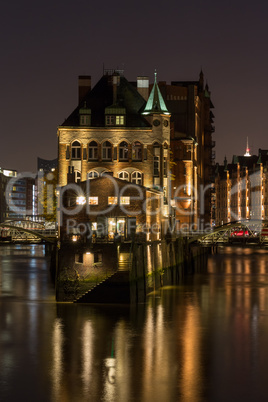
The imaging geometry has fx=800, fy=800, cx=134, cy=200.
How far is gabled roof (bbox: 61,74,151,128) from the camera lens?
74.1 meters

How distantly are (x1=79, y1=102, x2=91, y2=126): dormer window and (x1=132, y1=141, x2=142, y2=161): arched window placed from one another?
15.3ft

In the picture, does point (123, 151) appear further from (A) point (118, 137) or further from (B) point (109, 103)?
(B) point (109, 103)

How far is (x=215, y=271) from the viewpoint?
87.5 meters

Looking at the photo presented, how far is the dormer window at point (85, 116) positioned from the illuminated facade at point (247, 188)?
9254 centimetres

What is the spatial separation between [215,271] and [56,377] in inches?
2130

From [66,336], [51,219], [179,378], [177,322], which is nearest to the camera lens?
[179,378]

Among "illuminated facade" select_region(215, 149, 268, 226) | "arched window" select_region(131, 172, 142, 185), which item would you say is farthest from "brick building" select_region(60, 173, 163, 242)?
"illuminated facade" select_region(215, 149, 268, 226)

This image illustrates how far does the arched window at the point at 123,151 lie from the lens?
73.8 m

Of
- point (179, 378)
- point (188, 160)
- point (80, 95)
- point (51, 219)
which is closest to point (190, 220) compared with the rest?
point (188, 160)

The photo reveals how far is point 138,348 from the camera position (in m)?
40.9

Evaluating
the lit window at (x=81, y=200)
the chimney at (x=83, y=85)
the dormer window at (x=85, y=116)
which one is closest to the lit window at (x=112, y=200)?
the lit window at (x=81, y=200)

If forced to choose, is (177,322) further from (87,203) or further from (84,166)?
(84,166)

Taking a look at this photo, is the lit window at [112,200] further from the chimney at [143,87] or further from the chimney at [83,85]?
the chimney at [143,87]

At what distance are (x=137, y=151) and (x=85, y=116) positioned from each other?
5779 millimetres
